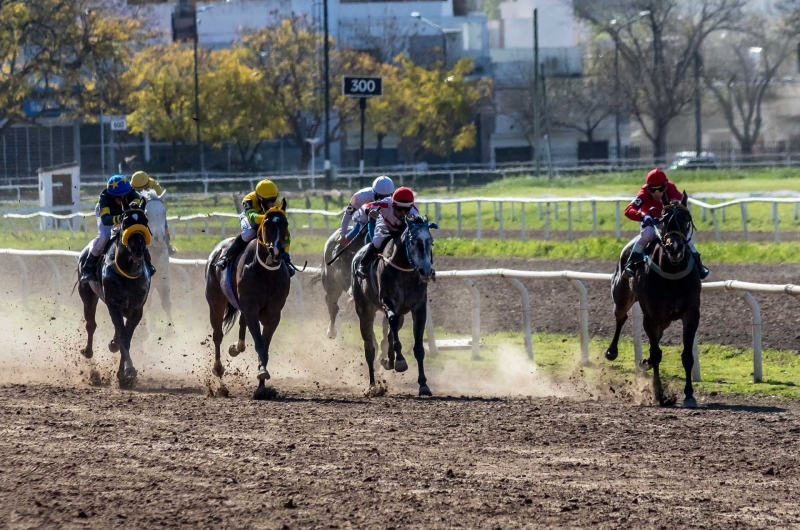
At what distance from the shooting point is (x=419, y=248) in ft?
35.3

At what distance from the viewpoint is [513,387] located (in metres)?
11.8

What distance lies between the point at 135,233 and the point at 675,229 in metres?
4.84

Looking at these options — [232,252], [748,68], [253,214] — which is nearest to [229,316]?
[232,252]

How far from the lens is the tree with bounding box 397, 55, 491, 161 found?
60375mm

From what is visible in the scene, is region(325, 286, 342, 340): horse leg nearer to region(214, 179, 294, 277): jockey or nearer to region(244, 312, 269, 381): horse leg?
region(214, 179, 294, 277): jockey

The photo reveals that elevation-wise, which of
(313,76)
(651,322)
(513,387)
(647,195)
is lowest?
(513,387)

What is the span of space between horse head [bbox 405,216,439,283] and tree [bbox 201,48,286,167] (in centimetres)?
4297

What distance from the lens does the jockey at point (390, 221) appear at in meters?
11.3

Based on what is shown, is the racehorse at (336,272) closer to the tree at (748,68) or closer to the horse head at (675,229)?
the horse head at (675,229)

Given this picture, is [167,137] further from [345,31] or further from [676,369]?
[676,369]

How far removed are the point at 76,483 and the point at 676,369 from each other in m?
6.82

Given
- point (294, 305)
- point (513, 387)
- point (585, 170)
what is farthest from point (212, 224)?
point (585, 170)

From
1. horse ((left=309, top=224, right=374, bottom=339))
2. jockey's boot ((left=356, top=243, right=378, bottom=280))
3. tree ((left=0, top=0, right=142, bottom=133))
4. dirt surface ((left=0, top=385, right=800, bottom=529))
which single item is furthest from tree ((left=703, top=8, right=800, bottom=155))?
dirt surface ((left=0, top=385, right=800, bottom=529))

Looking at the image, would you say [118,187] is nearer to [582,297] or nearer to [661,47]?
[582,297]
